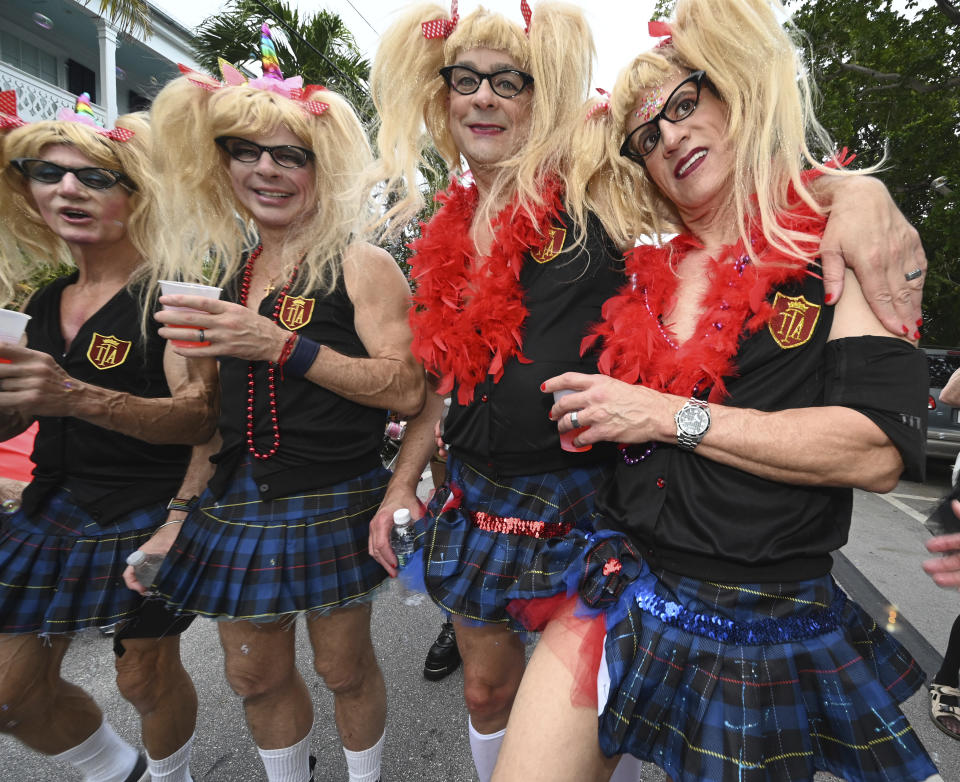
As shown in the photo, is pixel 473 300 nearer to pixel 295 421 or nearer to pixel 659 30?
pixel 295 421

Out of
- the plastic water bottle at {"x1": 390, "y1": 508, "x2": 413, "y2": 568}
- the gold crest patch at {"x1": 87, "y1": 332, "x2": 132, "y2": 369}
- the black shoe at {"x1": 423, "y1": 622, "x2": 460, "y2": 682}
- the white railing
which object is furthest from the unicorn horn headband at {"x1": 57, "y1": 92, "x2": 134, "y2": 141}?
the white railing

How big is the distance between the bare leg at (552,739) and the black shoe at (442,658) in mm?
1711

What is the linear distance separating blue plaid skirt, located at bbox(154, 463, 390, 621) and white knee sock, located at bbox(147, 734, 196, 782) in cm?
66

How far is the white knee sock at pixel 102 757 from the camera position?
6.45 feet

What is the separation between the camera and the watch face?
1.15 metres

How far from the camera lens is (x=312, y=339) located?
179 centimetres

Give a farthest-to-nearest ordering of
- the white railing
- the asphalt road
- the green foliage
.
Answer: the green foliage, the white railing, the asphalt road

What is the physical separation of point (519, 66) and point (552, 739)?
1.85 metres

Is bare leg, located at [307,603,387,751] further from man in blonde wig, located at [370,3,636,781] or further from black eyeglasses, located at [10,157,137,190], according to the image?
black eyeglasses, located at [10,157,137,190]

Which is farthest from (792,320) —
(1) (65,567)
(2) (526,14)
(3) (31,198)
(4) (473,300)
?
(3) (31,198)

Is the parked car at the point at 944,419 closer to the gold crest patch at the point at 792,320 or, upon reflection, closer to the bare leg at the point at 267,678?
the gold crest patch at the point at 792,320

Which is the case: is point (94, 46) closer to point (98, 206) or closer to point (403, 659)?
point (98, 206)

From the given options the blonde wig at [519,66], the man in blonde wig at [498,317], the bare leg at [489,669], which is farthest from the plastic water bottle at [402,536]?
the blonde wig at [519,66]

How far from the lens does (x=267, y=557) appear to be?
1708mm
